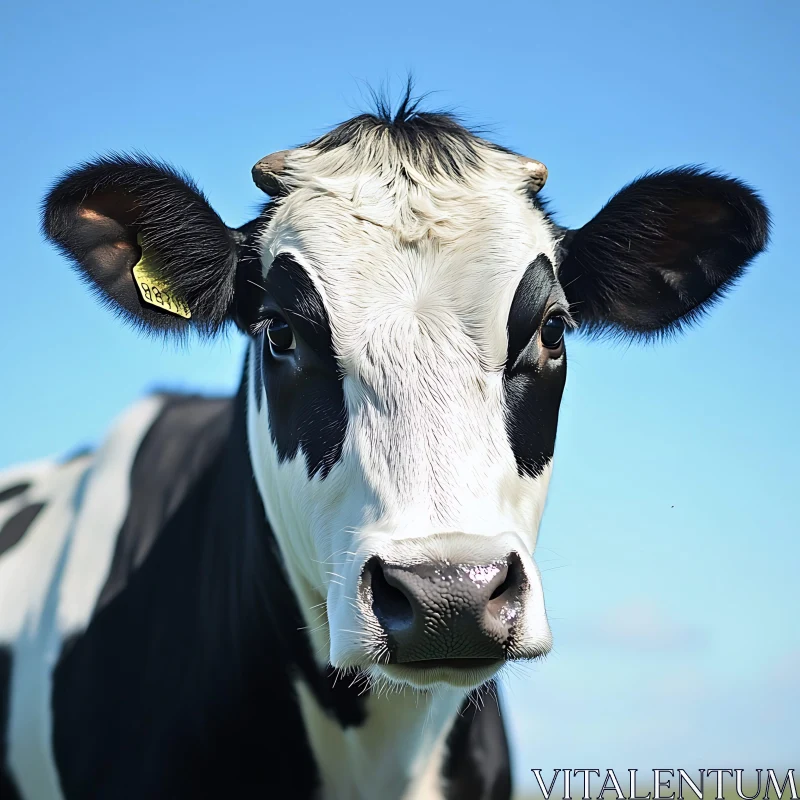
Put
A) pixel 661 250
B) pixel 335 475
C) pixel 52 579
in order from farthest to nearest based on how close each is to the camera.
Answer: pixel 52 579 → pixel 661 250 → pixel 335 475

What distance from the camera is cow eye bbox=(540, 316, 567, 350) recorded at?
13.0ft

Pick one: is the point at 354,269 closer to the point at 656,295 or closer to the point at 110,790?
the point at 656,295

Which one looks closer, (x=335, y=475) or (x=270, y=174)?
(x=335, y=475)

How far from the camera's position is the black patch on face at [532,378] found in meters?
3.67

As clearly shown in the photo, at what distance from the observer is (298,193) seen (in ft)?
14.1

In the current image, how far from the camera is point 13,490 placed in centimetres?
645

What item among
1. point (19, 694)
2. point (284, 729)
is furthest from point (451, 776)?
point (19, 694)

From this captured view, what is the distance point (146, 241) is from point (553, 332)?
6.08 feet

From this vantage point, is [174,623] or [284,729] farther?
[174,623]

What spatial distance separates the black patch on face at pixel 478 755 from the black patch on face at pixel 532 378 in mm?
1155

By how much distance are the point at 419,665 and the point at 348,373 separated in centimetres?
105

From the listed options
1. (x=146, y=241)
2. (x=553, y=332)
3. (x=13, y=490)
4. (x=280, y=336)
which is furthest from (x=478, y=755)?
(x=13, y=490)

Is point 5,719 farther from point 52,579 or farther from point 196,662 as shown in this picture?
point 196,662

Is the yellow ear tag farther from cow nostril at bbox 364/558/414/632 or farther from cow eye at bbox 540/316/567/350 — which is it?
cow nostril at bbox 364/558/414/632
